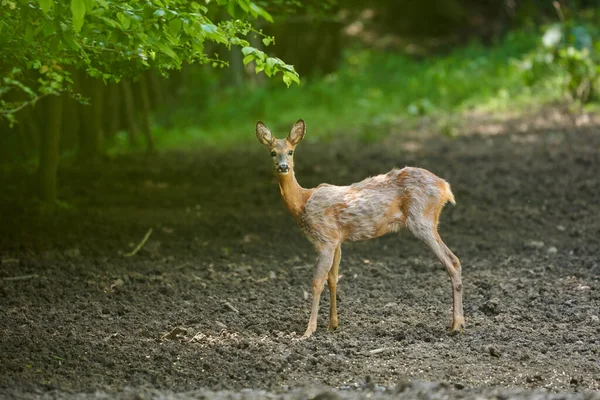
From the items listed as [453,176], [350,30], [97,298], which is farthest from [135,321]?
[350,30]

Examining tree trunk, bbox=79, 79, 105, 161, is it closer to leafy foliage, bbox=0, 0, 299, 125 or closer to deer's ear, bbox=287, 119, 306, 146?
leafy foliage, bbox=0, 0, 299, 125

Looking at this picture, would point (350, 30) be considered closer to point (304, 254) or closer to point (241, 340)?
point (304, 254)

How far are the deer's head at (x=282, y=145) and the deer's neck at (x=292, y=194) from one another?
0.32ft

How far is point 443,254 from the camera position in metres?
6.11

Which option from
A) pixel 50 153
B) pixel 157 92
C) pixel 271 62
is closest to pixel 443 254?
pixel 271 62

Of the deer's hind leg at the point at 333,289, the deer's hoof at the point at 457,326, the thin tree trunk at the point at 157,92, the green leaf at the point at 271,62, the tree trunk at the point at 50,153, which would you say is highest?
the thin tree trunk at the point at 157,92

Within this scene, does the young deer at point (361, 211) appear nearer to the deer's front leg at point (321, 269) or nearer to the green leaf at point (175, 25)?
the deer's front leg at point (321, 269)

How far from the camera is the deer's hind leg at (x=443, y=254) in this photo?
610cm

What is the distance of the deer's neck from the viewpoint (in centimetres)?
607

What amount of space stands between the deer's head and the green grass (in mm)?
8910

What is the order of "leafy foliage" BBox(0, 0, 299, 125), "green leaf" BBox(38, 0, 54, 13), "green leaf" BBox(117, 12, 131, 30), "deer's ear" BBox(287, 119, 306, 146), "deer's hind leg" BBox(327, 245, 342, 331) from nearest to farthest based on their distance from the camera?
"green leaf" BBox(38, 0, 54, 13) < "green leaf" BBox(117, 12, 131, 30) < "leafy foliage" BBox(0, 0, 299, 125) < "deer's ear" BBox(287, 119, 306, 146) < "deer's hind leg" BBox(327, 245, 342, 331)

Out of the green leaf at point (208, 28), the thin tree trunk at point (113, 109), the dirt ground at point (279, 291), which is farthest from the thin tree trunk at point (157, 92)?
the green leaf at point (208, 28)

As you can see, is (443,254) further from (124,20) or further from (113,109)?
(113,109)

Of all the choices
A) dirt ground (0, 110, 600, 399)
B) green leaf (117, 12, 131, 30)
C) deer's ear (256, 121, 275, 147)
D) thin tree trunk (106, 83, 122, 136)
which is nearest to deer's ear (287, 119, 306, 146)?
deer's ear (256, 121, 275, 147)
